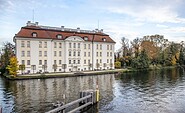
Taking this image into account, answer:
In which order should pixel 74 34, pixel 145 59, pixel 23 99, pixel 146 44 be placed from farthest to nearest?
pixel 146 44 → pixel 145 59 → pixel 74 34 → pixel 23 99

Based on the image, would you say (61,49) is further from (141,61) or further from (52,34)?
(141,61)

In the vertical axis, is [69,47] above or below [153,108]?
above

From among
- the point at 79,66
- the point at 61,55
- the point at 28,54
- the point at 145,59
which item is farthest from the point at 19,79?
the point at 145,59

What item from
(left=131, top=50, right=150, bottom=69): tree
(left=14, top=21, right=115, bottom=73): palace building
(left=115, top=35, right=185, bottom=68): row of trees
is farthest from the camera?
(left=115, top=35, right=185, bottom=68): row of trees

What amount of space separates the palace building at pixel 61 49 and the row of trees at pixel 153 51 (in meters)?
10.3

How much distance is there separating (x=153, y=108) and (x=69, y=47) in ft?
128

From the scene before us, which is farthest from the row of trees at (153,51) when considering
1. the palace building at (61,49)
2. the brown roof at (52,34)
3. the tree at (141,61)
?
the brown roof at (52,34)

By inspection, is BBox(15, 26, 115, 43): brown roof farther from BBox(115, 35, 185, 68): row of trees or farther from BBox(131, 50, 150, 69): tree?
BBox(115, 35, 185, 68): row of trees

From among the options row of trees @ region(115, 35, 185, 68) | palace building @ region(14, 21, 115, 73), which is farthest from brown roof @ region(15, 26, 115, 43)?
row of trees @ region(115, 35, 185, 68)

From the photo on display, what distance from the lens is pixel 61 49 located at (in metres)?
52.8

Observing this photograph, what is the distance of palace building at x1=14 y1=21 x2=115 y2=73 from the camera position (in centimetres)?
4672

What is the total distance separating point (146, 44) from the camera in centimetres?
7094

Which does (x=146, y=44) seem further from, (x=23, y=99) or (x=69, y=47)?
(x=23, y=99)

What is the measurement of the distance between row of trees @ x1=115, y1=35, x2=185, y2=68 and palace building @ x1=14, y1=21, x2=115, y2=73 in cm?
1031
